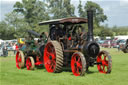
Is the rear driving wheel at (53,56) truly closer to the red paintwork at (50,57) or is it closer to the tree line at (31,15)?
the red paintwork at (50,57)

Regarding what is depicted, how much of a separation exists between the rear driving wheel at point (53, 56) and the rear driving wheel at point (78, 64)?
78 centimetres

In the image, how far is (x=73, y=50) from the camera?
10.9 meters

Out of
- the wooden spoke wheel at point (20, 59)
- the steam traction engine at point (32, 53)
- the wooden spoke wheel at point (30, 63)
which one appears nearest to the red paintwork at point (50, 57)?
the steam traction engine at point (32, 53)

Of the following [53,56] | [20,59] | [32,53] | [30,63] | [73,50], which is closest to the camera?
[73,50]

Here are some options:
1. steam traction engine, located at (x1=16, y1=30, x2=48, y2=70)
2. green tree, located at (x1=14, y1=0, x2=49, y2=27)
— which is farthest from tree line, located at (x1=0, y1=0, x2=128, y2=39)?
steam traction engine, located at (x1=16, y1=30, x2=48, y2=70)

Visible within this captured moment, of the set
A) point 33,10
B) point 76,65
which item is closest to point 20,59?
point 76,65

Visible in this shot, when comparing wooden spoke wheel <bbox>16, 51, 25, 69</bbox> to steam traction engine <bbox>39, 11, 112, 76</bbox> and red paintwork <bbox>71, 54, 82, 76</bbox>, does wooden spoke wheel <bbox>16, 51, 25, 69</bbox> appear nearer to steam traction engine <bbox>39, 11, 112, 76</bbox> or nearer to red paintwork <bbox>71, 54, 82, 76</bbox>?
steam traction engine <bbox>39, 11, 112, 76</bbox>

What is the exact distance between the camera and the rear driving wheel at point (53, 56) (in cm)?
1084

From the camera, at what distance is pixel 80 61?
10031mm

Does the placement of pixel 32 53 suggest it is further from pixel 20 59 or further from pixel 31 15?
pixel 31 15

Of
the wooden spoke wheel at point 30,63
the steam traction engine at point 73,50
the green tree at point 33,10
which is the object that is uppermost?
the green tree at point 33,10

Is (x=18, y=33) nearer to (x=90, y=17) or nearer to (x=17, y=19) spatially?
(x=17, y=19)

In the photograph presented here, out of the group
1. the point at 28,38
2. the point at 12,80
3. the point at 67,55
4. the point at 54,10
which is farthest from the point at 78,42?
the point at 54,10

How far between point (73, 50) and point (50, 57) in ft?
4.21
